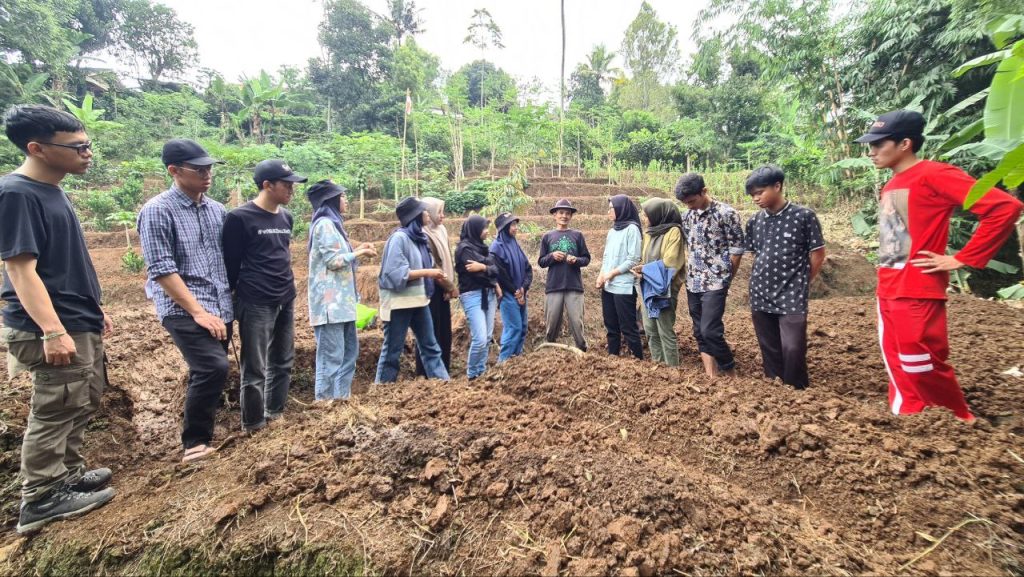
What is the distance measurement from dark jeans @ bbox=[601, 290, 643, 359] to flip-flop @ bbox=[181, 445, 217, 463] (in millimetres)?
2930

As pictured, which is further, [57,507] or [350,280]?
[350,280]

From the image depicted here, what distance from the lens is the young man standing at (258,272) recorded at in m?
2.59

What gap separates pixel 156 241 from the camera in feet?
7.00

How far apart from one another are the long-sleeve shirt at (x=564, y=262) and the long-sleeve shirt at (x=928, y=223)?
226 centimetres

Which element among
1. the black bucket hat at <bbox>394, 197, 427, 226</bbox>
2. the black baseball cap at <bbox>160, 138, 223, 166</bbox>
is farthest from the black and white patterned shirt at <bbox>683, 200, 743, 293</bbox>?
the black baseball cap at <bbox>160, 138, 223, 166</bbox>

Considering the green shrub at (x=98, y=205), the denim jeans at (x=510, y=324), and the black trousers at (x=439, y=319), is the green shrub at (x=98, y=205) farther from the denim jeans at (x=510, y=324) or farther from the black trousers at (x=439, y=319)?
the denim jeans at (x=510, y=324)

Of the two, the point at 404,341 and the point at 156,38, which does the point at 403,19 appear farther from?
the point at 404,341

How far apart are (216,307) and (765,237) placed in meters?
3.36

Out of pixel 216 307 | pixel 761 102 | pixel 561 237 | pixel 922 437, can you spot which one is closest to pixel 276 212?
pixel 216 307

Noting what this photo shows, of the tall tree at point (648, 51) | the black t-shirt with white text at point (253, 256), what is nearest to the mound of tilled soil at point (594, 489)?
the black t-shirt with white text at point (253, 256)

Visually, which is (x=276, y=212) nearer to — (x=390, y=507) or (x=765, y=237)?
(x=390, y=507)

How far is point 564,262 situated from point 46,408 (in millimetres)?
3433

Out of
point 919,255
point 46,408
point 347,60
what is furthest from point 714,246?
point 347,60

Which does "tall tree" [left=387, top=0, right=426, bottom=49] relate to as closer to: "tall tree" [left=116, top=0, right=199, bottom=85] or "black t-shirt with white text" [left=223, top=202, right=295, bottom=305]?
"tall tree" [left=116, top=0, right=199, bottom=85]
